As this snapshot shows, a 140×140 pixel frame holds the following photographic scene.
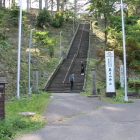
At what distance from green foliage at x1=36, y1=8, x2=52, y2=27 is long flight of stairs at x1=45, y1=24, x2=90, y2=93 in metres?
6.50

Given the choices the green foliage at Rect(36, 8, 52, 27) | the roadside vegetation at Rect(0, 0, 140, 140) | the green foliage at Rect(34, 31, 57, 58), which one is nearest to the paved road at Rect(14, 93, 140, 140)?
the roadside vegetation at Rect(0, 0, 140, 140)

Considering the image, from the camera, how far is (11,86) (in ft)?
59.3

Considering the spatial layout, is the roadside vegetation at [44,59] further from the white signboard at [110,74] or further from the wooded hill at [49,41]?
the white signboard at [110,74]

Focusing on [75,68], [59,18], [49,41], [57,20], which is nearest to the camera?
[75,68]

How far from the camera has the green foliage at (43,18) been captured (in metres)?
47.7

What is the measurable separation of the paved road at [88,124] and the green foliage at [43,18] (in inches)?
1479

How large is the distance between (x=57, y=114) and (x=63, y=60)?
72.1 feet

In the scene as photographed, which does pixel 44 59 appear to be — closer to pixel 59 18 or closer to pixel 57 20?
pixel 57 20

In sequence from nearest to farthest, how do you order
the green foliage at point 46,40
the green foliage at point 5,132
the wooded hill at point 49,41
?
1. the green foliage at point 5,132
2. the wooded hill at point 49,41
3. the green foliage at point 46,40

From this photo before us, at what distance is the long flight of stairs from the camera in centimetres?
2214

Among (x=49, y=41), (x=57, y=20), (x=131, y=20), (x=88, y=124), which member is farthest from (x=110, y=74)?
(x=57, y=20)

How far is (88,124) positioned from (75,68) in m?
19.9

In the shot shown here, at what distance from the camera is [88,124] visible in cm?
890

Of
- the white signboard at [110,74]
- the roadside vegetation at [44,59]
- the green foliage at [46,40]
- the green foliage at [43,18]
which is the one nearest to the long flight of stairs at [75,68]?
the roadside vegetation at [44,59]
